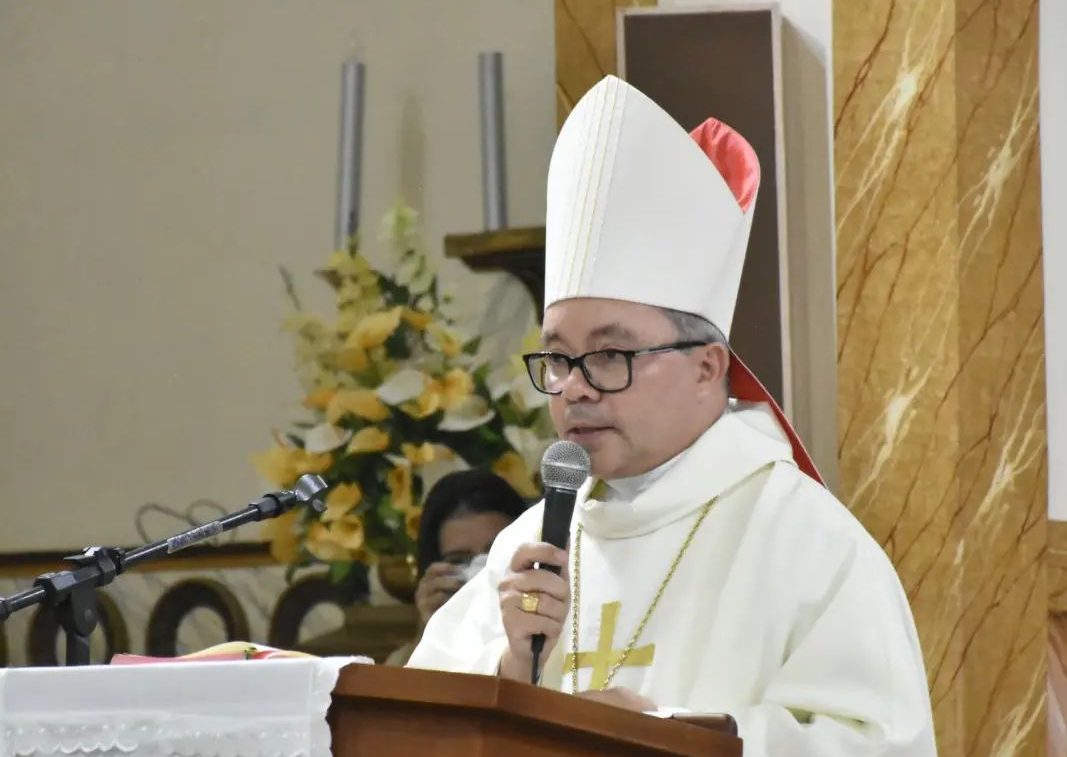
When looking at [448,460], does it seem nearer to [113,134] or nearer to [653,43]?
[653,43]

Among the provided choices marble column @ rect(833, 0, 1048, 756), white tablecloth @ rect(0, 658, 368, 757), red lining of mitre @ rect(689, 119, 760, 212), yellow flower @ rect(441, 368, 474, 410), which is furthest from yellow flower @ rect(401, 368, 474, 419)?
white tablecloth @ rect(0, 658, 368, 757)

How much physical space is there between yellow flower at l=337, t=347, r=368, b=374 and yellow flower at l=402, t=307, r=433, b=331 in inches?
6.1

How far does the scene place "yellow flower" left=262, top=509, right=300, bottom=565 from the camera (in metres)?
4.73

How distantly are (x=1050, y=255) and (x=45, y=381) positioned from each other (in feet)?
9.16

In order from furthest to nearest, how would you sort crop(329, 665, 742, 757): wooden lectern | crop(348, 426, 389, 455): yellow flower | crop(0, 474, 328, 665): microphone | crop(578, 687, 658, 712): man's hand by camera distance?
crop(348, 426, 389, 455): yellow flower
crop(0, 474, 328, 665): microphone
crop(578, 687, 658, 712): man's hand
crop(329, 665, 742, 757): wooden lectern

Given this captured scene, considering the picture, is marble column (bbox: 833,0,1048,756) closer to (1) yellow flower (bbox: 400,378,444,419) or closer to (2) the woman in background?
(2) the woman in background

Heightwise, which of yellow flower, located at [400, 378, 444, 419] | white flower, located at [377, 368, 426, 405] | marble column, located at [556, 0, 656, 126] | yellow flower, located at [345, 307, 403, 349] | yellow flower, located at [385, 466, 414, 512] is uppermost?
marble column, located at [556, 0, 656, 126]

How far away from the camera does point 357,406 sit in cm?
450

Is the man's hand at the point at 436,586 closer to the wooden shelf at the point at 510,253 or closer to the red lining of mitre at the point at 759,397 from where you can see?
the wooden shelf at the point at 510,253

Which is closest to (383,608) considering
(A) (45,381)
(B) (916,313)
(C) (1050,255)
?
(A) (45,381)

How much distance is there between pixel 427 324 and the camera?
4.67 m

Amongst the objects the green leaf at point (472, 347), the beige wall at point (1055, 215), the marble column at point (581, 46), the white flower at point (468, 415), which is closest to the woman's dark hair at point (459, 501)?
the white flower at point (468, 415)

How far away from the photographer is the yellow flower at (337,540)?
4.55 m

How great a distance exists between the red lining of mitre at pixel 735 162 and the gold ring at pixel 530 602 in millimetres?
1046
